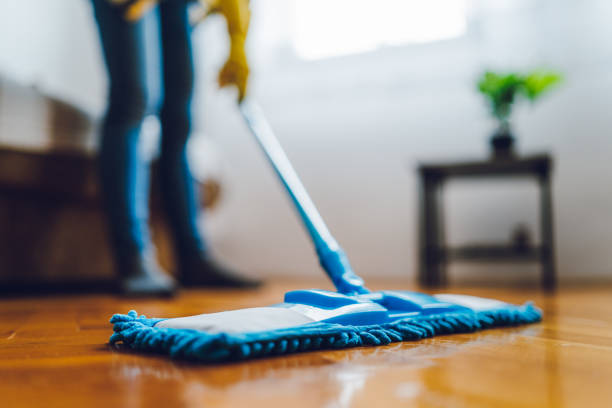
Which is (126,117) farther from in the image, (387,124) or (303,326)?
(387,124)

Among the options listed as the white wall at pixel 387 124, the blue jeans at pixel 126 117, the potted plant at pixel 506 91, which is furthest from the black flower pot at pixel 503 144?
the blue jeans at pixel 126 117

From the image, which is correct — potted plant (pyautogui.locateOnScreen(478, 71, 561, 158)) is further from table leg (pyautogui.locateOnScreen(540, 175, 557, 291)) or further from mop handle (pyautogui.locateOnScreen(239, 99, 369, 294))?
mop handle (pyautogui.locateOnScreen(239, 99, 369, 294))

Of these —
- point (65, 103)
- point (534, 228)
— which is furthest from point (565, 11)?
point (65, 103)

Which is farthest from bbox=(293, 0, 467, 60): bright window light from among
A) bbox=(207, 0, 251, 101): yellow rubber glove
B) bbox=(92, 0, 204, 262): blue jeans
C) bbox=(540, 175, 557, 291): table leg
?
bbox=(207, 0, 251, 101): yellow rubber glove

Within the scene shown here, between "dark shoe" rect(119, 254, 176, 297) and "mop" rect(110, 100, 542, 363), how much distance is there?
1.45 feet

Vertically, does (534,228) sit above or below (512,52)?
below

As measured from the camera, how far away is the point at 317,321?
43 centimetres

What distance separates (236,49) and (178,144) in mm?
497

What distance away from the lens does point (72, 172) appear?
4.12 ft

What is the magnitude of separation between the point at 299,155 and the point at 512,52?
2.85 feet

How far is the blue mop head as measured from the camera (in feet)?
1.22

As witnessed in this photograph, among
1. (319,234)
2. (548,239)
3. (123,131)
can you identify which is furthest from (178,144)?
(548,239)

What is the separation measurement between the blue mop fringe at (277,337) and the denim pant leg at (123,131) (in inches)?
23.5

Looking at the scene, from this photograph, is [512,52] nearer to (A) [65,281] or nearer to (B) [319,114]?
(B) [319,114]
